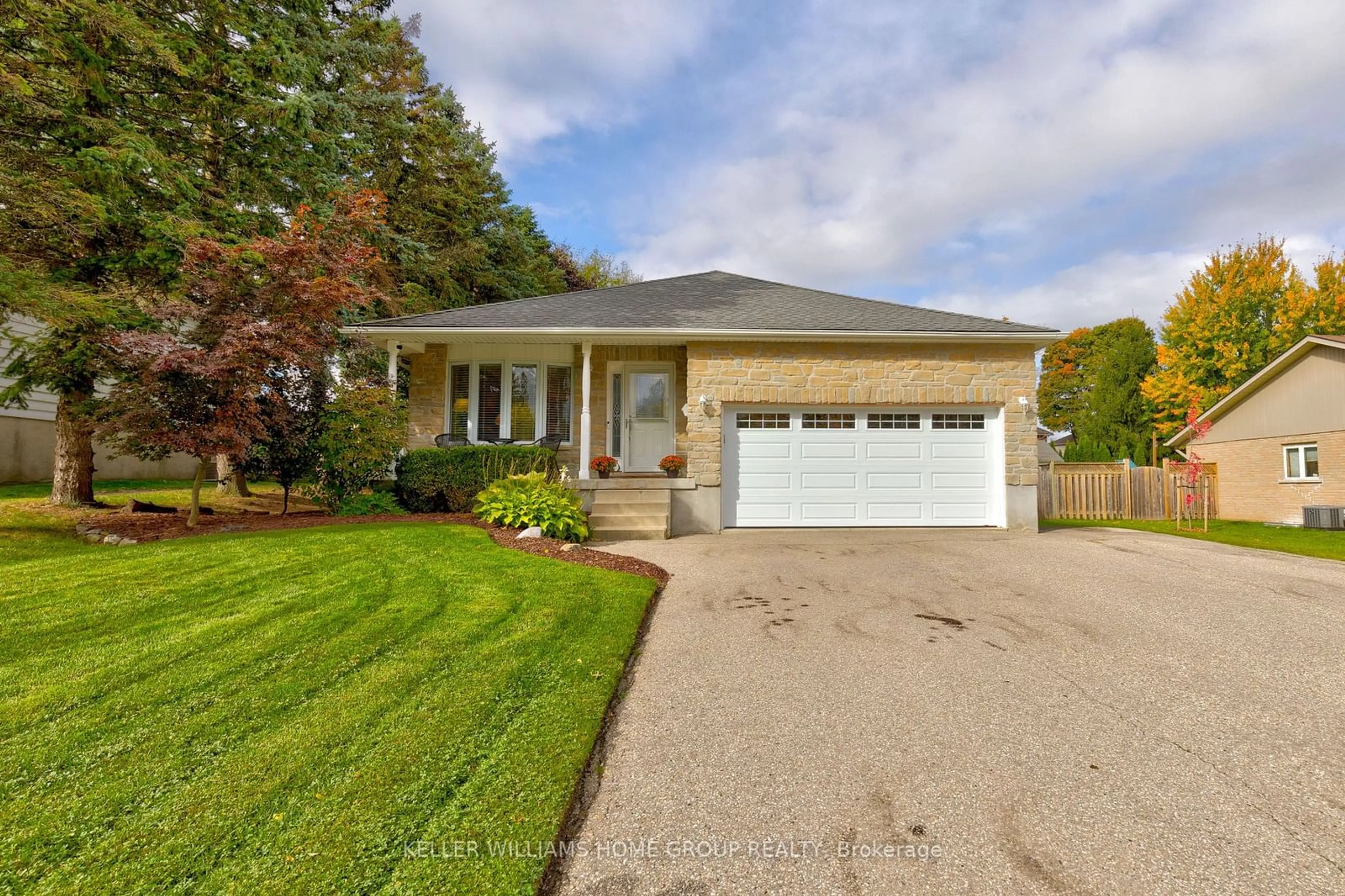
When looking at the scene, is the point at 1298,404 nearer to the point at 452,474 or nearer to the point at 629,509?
the point at 629,509

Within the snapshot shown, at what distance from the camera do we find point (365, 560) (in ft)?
17.2

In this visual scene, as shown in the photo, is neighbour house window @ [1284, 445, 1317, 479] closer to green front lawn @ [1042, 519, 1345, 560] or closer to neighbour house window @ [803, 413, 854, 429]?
green front lawn @ [1042, 519, 1345, 560]

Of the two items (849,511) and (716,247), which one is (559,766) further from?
(716,247)

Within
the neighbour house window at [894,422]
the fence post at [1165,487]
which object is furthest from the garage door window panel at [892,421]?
the fence post at [1165,487]

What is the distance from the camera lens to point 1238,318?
67.9ft

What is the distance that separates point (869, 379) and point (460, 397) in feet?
25.4

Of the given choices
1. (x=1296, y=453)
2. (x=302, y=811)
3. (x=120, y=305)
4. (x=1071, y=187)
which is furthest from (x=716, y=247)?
(x=302, y=811)

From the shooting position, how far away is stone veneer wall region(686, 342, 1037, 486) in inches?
369

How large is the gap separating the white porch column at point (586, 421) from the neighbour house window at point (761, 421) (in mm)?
2607

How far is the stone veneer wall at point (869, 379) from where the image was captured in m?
9.37

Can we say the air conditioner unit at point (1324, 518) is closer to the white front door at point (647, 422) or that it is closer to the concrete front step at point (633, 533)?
the white front door at point (647, 422)

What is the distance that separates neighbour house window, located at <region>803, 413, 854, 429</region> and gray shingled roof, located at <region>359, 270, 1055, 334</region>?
145 centimetres

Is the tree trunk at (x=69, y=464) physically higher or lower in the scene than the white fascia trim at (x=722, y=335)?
lower

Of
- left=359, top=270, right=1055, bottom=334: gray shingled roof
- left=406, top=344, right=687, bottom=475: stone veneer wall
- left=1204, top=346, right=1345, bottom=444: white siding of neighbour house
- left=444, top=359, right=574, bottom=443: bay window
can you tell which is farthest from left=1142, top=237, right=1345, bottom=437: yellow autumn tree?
left=444, top=359, right=574, bottom=443: bay window
